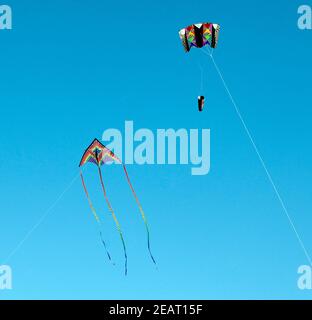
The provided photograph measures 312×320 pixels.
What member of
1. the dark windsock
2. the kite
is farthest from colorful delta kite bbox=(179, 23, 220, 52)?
the dark windsock

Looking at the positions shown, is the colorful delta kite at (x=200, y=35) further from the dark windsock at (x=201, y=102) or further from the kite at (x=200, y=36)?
the dark windsock at (x=201, y=102)

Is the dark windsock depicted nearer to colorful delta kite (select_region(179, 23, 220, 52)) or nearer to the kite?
the kite

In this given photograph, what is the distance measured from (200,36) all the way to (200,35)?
0.12 feet

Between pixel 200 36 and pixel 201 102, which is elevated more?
pixel 200 36

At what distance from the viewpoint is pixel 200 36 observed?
2095 centimetres

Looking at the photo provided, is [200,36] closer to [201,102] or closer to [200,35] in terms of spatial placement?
[200,35]

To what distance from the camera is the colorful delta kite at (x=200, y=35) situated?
2086 centimetres

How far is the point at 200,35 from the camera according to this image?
20.9m

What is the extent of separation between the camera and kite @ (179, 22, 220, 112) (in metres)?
20.8

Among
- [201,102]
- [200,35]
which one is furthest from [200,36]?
[201,102]

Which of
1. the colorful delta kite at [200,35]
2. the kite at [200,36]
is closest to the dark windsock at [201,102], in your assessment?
the kite at [200,36]

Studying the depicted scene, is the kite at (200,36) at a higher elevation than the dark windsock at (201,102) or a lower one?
higher
